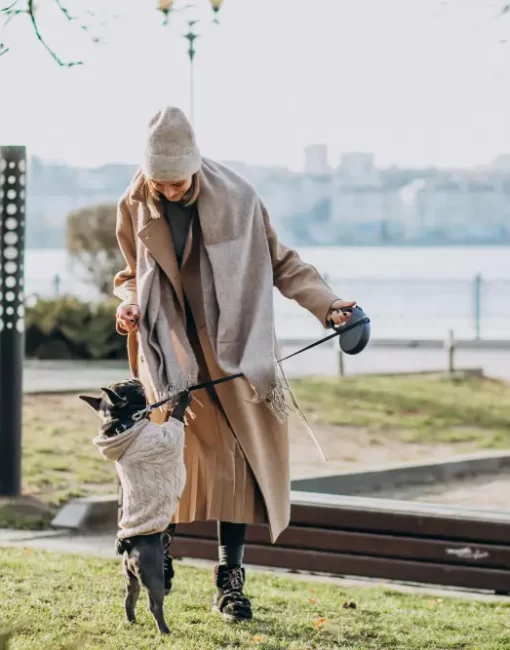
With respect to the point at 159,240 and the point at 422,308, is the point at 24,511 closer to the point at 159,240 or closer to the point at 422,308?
the point at 159,240

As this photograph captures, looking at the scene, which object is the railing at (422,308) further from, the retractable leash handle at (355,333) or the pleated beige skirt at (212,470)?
the retractable leash handle at (355,333)

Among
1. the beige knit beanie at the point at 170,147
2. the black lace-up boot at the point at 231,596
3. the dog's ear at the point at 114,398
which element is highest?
the beige knit beanie at the point at 170,147

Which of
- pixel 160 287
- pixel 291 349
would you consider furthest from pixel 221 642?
pixel 291 349

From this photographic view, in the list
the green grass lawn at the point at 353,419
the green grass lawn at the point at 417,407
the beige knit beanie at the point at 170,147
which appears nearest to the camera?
the beige knit beanie at the point at 170,147

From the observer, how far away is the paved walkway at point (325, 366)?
14547mm

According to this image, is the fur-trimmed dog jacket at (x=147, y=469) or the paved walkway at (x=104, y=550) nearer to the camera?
the fur-trimmed dog jacket at (x=147, y=469)

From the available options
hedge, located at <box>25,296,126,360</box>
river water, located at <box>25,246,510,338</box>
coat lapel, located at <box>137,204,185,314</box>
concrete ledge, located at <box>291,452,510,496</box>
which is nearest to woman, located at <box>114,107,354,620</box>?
coat lapel, located at <box>137,204,185,314</box>

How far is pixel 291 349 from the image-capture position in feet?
71.9

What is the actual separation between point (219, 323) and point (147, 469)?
0.68 m

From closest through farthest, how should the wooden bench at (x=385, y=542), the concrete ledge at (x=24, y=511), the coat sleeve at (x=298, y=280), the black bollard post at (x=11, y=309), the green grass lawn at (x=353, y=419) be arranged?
the coat sleeve at (x=298, y=280)
the wooden bench at (x=385, y=542)
the concrete ledge at (x=24, y=511)
the black bollard post at (x=11, y=309)
the green grass lawn at (x=353, y=419)

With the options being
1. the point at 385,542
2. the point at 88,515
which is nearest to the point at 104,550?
the point at 88,515

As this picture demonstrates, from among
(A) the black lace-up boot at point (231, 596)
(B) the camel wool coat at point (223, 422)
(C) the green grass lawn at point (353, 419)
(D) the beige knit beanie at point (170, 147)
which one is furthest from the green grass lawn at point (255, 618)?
(C) the green grass lawn at point (353, 419)

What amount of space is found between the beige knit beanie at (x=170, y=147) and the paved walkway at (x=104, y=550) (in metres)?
2.29

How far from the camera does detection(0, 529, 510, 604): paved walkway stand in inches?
233
